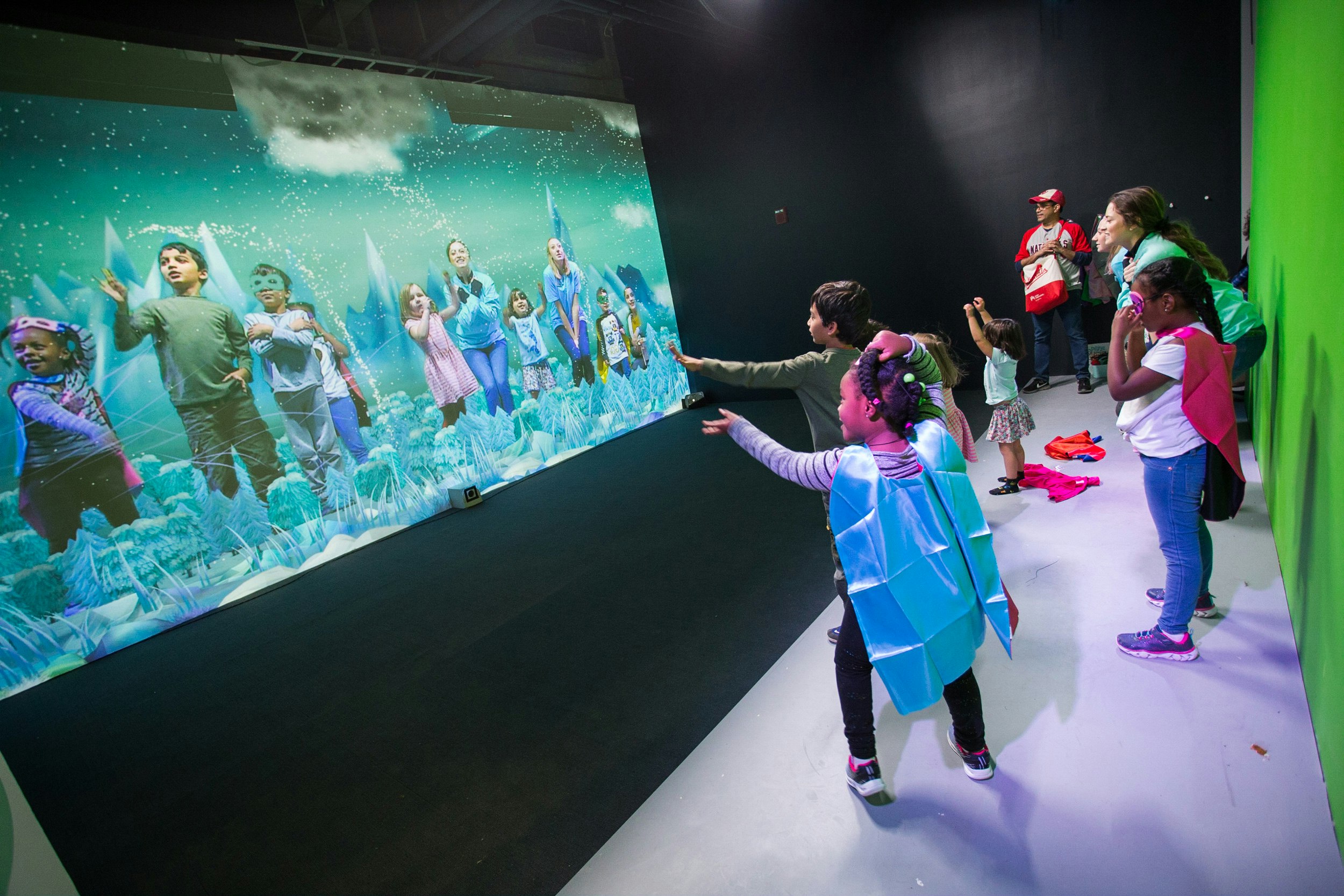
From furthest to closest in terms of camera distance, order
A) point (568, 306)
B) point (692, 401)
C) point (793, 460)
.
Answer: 1. point (692, 401)
2. point (568, 306)
3. point (793, 460)

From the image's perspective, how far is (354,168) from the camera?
5.10m

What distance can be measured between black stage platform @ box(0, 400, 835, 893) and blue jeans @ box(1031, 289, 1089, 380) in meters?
2.41

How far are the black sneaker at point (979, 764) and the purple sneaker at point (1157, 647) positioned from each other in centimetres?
65

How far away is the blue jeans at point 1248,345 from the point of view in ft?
6.46

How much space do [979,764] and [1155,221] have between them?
6.67 feet

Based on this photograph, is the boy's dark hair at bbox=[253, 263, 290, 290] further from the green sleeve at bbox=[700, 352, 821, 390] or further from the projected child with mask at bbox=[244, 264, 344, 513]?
the green sleeve at bbox=[700, 352, 821, 390]

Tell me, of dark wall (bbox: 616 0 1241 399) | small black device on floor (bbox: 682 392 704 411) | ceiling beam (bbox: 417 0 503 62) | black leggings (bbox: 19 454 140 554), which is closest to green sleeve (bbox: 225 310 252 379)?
black leggings (bbox: 19 454 140 554)

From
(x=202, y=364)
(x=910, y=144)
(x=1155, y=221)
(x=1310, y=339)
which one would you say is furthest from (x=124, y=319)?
(x=910, y=144)

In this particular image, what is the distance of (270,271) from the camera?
15.1 feet

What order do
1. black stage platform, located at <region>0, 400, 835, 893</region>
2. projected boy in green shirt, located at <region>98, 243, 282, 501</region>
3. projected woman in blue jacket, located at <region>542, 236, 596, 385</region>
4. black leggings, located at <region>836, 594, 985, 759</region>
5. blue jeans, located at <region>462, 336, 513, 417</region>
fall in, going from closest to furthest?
black leggings, located at <region>836, 594, 985, 759</region> → black stage platform, located at <region>0, 400, 835, 893</region> → projected boy in green shirt, located at <region>98, 243, 282, 501</region> → blue jeans, located at <region>462, 336, 513, 417</region> → projected woman in blue jacket, located at <region>542, 236, 596, 385</region>

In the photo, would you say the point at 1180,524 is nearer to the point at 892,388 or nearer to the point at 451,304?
the point at 892,388

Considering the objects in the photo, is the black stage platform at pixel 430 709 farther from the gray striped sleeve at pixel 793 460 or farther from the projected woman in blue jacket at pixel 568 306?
the projected woman in blue jacket at pixel 568 306

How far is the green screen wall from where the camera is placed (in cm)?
129

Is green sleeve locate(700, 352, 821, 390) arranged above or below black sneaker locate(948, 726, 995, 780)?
above
